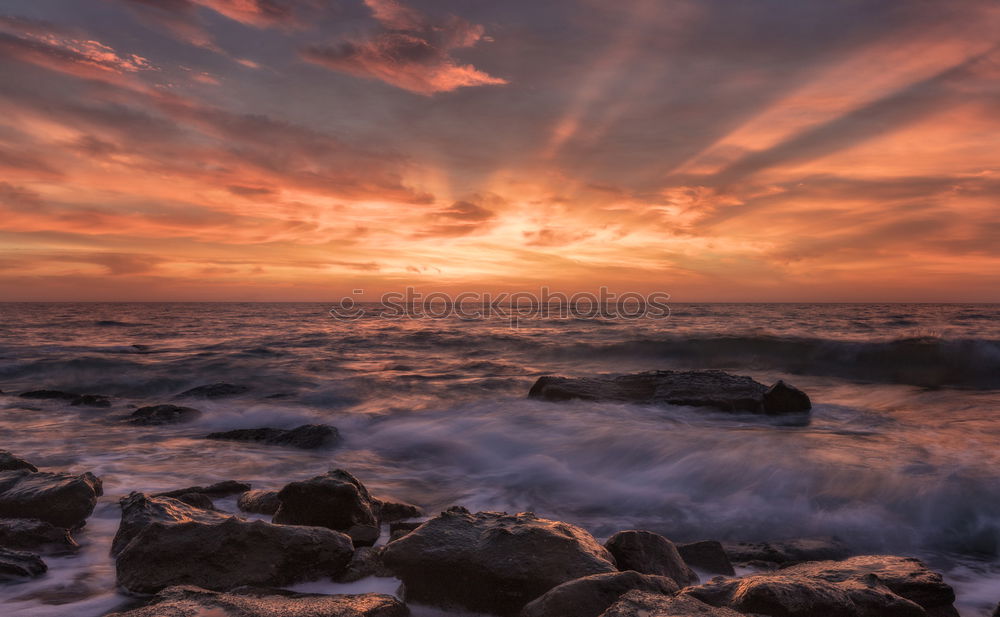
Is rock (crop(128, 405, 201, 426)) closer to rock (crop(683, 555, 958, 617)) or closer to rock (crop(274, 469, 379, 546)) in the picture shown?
rock (crop(274, 469, 379, 546))

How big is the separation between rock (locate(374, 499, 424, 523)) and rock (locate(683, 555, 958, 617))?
2735 millimetres

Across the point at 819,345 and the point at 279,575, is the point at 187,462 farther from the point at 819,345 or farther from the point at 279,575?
the point at 819,345

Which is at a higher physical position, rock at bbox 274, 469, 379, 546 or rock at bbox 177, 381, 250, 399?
rock at bbox 274, 469, 379, 546

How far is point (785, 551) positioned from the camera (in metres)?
4.14

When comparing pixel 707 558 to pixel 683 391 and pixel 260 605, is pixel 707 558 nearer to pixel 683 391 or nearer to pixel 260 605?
pixel 260 605

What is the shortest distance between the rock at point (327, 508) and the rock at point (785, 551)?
8.87 feet

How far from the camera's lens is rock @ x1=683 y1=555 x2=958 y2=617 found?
8.12 feet

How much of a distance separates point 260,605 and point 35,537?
245 centimetres

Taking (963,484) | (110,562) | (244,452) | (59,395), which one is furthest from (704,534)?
(59,395)

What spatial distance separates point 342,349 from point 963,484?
1827cm

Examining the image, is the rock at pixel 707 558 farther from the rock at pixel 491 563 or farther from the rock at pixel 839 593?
the rock at pixel 491 563

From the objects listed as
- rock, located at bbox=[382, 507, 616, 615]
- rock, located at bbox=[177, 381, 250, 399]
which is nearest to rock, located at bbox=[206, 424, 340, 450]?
rock, located at bbox=[177, 381, 250, 399]

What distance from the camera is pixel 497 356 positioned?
18.9 metres

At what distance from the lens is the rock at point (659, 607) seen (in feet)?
7.29
